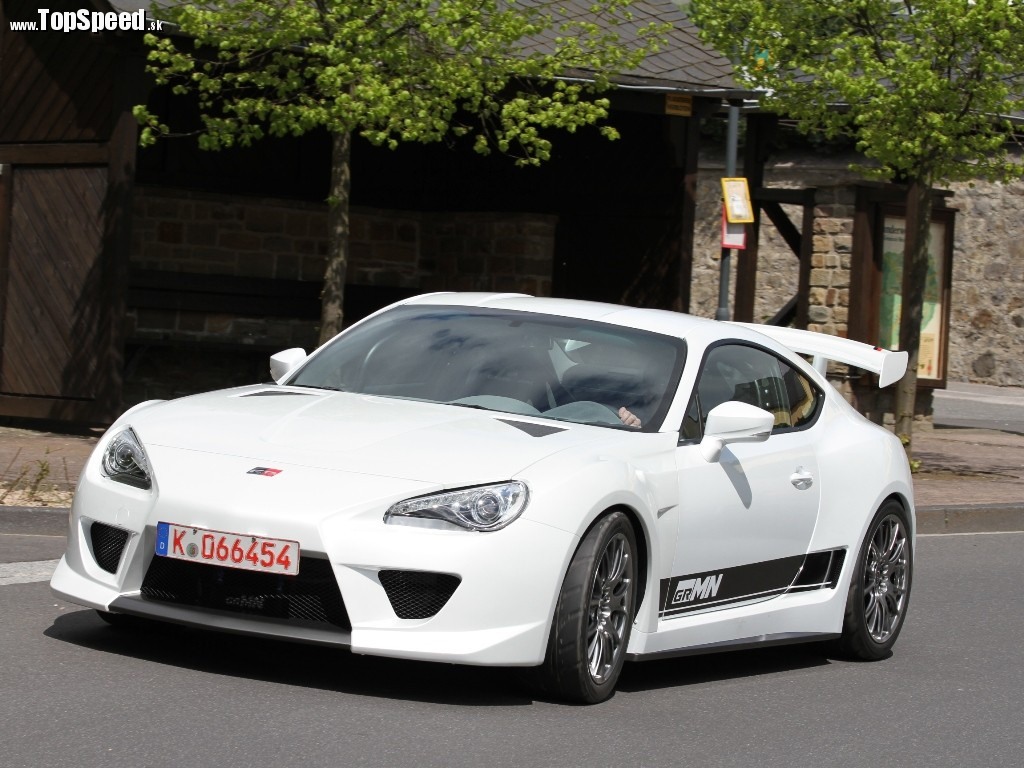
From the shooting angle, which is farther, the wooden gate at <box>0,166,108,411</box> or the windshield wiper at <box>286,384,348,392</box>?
the wooden gate at <box>0,166,108,411</box>

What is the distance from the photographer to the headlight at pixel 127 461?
20.1 ft

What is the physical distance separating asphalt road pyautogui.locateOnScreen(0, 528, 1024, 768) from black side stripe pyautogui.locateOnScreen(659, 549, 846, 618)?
1.13 ft

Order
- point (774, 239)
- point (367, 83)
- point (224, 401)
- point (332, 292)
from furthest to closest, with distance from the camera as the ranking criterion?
point (774, 239), point (332, 292), point (367, 83), point (224, 401)

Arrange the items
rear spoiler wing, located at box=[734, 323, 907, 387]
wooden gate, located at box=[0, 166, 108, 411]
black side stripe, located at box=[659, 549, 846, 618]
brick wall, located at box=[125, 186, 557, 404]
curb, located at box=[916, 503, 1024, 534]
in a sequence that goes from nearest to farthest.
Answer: black side stripe, located at box=[659, 549, 846, 618]
rear spoiler wing, located at box=[734, 323, 907, 387]
curb, located at box=[916, 503, 1024, 534]
wooden gate, located at box=[0, 166, 108, 411]
brick wall, located at box=[125, 186, 557, 404]

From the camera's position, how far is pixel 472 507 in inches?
228

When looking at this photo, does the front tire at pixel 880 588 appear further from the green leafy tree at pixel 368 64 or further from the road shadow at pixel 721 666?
the green leafy tree at pixel 368 64

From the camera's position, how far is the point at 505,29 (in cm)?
1343

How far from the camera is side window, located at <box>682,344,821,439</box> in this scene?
711 centimetres

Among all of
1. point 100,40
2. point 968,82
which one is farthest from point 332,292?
point 968,82

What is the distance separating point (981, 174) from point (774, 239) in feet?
47.3

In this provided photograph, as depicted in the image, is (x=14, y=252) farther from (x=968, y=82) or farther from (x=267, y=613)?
(x=267, y=613)

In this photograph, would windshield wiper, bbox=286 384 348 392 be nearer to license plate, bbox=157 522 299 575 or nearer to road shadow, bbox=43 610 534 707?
road shadow, bbox=43 610 534 707

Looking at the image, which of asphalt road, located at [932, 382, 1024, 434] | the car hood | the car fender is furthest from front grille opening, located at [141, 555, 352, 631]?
asphalt road, located at [932, 382, 1024, 434]

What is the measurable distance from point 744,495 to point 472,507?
1563 mm
